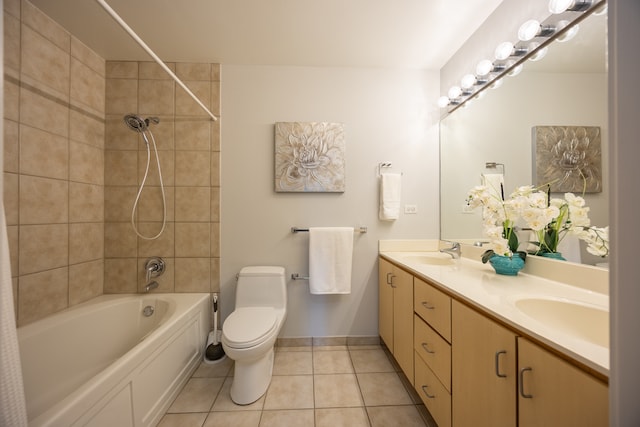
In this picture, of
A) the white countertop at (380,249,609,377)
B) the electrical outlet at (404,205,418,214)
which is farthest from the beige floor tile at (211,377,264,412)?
the electrical outlet at (404,205,418,214)

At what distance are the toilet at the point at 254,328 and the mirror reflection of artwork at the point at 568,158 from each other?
1632 mm

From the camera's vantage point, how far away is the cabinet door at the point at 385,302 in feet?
5.40

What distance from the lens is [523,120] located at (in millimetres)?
1220

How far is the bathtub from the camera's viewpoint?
2.91ft

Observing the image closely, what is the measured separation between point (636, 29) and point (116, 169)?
2530 millimetres

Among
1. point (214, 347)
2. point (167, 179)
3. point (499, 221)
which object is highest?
point (167, 179)

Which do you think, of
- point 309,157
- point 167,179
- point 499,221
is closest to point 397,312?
point 499,221

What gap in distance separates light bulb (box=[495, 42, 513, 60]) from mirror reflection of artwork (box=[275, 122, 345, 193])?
1.04 m

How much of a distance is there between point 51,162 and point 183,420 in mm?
1703

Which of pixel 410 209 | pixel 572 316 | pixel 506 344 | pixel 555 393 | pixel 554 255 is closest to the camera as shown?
pixel 555 393

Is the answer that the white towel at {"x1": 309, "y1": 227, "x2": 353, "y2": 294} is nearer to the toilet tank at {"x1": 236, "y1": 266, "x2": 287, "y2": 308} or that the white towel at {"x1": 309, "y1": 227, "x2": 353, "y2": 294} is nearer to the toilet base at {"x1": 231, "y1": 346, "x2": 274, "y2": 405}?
the toilet tank at {"x1": 236, "y1": 266, "x2": 287, "y2": 308}

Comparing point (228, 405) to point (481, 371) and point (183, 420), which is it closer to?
point (183, 420)

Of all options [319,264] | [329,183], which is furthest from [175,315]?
[329,183]

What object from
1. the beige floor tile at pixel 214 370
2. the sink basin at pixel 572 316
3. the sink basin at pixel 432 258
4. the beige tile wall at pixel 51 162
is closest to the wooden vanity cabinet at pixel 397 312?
the sink basin at pixel 432 258
